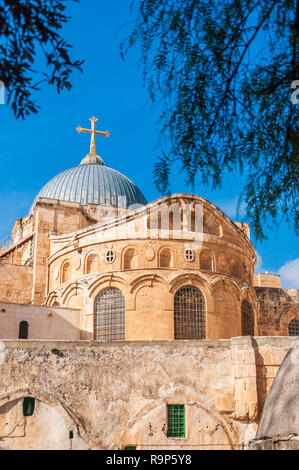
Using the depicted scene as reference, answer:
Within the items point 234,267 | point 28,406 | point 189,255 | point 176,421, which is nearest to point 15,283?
point 189,255

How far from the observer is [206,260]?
85.7 feet

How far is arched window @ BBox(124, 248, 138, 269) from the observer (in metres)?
25.5

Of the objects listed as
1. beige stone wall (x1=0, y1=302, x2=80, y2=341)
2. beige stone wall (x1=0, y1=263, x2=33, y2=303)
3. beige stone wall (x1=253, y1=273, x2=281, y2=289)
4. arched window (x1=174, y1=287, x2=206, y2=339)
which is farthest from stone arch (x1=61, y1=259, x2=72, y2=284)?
beige stone wall (x1=253, y1=273, x2=281, y2=289)

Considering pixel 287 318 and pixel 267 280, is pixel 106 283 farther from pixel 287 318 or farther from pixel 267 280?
pixel 267 280

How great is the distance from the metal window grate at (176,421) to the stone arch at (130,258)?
8112mm

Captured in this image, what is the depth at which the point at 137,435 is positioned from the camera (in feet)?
58.5

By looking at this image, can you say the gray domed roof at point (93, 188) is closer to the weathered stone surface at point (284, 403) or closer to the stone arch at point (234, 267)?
the stone arch at point (234, 267)

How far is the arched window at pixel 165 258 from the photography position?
2548cm

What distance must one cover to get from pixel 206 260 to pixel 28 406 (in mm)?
10693

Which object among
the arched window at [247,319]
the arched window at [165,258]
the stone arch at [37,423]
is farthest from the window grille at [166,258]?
the stone arch at [37,423]

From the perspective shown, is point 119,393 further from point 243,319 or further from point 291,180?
point 291,180

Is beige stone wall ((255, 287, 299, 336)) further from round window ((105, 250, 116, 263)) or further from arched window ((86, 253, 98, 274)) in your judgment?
arched window ((86, 253, 98, 274))

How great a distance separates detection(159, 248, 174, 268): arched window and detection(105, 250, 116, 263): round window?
6.34 feet

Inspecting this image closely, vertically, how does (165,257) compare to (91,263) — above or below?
above
